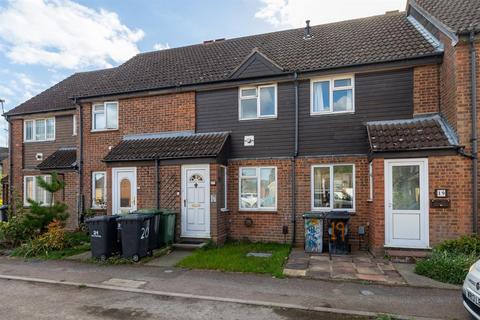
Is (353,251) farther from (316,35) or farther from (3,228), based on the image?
(3,228)

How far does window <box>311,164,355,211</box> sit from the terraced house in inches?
1.2

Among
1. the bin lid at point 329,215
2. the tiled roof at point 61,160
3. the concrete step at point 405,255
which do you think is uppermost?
the tiled roof at point 61,160

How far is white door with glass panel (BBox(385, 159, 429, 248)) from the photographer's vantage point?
8.07 m

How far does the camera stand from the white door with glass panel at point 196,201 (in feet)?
33.0

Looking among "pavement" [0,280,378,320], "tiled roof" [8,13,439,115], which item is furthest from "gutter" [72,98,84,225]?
"pavement" [0,280,378,320]

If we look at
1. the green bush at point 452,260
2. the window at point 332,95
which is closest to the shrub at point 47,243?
the window at point 332,95

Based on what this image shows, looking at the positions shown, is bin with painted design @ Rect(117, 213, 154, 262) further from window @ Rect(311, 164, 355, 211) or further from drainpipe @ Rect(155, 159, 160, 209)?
window @ Rect(311, 164, 355, 211)

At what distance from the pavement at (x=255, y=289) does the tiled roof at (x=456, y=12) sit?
6.46 metres

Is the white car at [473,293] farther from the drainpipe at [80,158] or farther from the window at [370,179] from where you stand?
the drainpipe at [80,158]

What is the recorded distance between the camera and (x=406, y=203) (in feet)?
27.2

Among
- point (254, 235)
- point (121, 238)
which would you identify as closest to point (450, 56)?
point (254, 235)

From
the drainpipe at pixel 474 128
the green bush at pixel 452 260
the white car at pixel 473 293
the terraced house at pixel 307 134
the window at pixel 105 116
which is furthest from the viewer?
the window at pixel 105 116

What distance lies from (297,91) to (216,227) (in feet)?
16.7

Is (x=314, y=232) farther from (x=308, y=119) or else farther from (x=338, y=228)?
(x=308, y=119)
